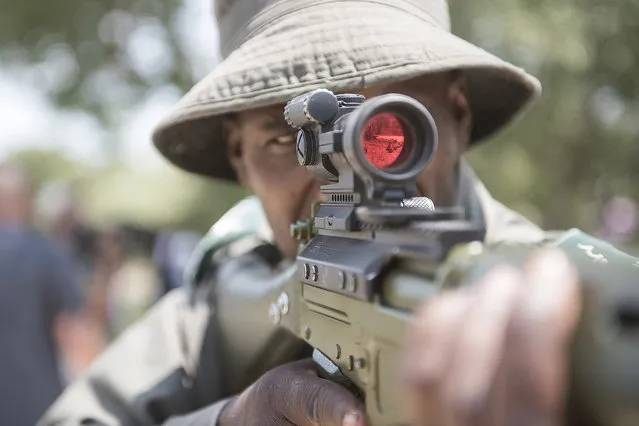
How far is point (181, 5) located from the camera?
12430mm

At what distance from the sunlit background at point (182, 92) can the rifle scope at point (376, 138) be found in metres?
4.07

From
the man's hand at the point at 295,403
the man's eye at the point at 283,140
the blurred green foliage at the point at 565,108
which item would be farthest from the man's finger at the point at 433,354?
the blurred green foliage at the point at 565,108

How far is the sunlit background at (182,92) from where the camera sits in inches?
275

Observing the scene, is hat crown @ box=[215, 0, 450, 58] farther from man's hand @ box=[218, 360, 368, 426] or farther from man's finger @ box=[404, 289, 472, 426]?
man's finger @ box=[404, 289, 472, 426]

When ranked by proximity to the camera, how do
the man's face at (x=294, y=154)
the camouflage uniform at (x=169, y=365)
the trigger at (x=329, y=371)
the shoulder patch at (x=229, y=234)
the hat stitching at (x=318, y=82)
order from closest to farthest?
the trigger at (x=329, y=371), the hat stitching at (x=318, y=82), the man's face at (x=294, y=154), the camouflage uniform at (x=169, y=365), the shoulder patch at (x=229, y=234)

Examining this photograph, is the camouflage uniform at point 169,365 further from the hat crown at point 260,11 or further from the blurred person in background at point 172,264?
the blurred person in background at point 172,264

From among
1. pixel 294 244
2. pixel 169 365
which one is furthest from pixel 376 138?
pixel 169 365

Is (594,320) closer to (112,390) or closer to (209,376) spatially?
(209,376)

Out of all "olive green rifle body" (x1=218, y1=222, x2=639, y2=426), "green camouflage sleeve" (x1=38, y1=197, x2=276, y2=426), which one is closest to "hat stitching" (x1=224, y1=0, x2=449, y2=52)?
"olive green rifle body" (x1=218, y1=222, x2=639, y2=426)

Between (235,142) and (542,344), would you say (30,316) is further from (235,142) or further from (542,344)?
(542,344)

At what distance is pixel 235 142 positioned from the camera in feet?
7.54

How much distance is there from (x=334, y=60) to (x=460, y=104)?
1.36 ft

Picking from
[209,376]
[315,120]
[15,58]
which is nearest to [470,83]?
[315,120]

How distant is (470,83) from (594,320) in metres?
1.36
